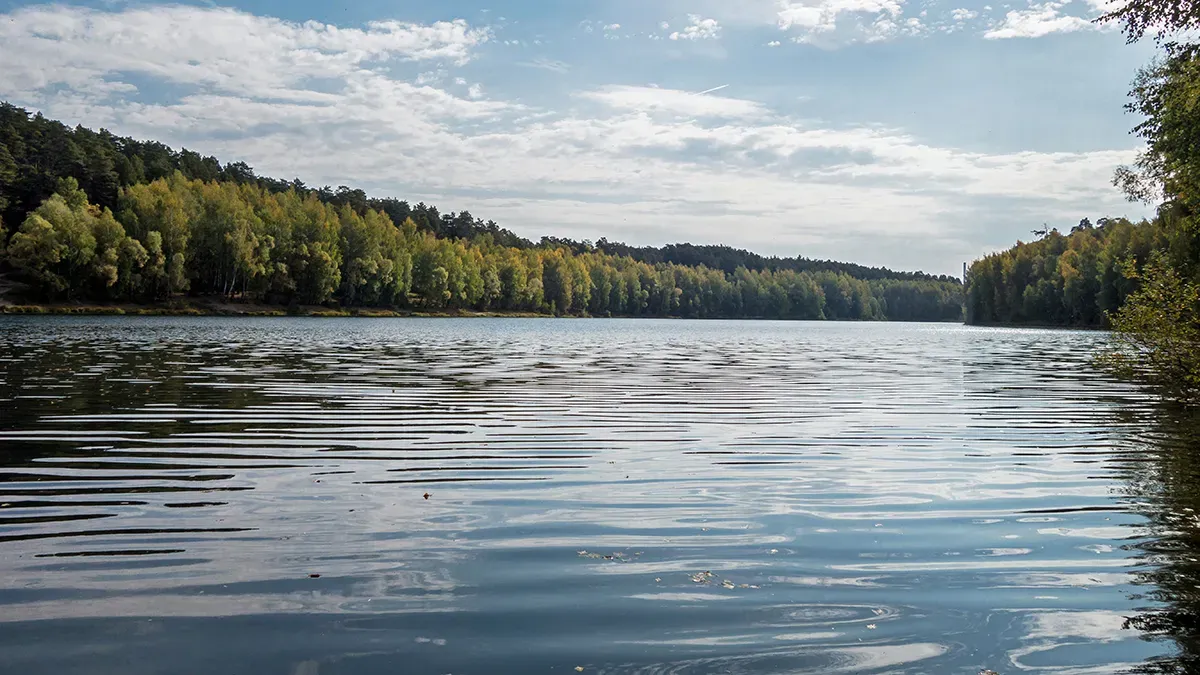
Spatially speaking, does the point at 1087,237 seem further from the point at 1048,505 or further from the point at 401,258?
the point at 1048,505

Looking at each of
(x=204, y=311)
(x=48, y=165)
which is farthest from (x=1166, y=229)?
(x=48, y=165)

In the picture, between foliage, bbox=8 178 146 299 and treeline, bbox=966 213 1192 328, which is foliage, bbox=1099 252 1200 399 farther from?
foliage, bbox=8 178 146 299

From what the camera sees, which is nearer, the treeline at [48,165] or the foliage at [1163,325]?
the foliage at [1163,325]

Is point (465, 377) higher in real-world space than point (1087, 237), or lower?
lower

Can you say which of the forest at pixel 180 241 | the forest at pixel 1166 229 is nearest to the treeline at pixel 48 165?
the forest at pixel 180 241

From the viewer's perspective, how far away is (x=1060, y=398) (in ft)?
84.5

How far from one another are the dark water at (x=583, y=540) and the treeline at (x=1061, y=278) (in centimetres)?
8811

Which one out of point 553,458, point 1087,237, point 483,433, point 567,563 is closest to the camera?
point 567,563

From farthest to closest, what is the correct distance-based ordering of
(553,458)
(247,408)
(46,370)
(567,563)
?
(46,370), (247,408), (553,458), (567,563)

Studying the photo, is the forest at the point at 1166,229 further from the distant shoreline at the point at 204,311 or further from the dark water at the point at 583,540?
the distant shoreline at the point at 204,311

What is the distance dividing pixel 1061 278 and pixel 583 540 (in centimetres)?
14878

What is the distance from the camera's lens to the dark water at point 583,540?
615cm

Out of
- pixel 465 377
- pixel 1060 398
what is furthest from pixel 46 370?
pixel 1060 398

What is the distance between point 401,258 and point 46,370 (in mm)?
127866
